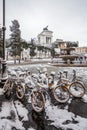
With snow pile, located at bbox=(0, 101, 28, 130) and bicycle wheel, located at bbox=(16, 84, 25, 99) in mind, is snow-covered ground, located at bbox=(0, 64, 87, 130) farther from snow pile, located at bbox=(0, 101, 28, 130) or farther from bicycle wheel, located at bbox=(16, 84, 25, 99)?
bicycle wheel, located at bbox=(16, 84, 25, 99)

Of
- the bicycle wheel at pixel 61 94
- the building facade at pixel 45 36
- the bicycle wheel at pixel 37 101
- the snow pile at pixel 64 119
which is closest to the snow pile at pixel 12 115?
the bicycle wheel at pixel 37 101

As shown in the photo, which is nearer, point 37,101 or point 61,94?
point 37,101

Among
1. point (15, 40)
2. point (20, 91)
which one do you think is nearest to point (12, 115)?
point (20, 91)

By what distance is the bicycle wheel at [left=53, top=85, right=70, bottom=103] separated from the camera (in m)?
5.94

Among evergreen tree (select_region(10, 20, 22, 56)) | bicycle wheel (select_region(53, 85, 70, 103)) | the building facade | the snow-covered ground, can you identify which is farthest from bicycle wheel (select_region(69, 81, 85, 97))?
the building facade

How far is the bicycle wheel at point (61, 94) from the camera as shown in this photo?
19.5 feet

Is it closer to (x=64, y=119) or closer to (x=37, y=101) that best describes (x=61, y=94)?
(x=37, y=101)

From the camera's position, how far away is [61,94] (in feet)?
19.9

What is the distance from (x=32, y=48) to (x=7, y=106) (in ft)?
209

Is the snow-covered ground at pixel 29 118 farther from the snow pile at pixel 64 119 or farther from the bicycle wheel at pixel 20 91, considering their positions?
the bicycle wheel at pixel 20 91

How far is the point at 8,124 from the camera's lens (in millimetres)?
4137

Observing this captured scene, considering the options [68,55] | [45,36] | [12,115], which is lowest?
[12,115]

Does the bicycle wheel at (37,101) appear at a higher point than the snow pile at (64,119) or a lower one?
higher

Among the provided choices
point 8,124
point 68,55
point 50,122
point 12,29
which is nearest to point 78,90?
point 50,122
